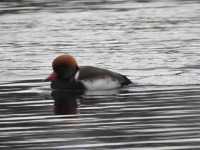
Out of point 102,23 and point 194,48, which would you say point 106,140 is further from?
point 102,23

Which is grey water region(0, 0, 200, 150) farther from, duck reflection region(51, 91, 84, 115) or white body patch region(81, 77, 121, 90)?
white body patch region(81, 77, 121, 90)

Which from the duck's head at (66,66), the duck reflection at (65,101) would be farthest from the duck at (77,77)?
the duck reflection at (65,101)

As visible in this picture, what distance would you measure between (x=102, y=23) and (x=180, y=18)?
355 cm

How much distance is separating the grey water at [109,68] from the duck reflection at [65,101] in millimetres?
19

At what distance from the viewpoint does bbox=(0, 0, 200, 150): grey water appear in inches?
375

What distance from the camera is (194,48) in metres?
20.8

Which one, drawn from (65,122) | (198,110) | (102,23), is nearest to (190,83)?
(198,110)

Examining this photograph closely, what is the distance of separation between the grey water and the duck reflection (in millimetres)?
19

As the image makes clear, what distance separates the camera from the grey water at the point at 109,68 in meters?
9.52

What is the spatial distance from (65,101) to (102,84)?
1548 mm

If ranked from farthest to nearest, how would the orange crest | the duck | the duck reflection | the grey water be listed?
the orange crest < the duck < the duck reflection < the grey water

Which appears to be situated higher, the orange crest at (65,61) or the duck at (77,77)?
the orange crest at (65,61)

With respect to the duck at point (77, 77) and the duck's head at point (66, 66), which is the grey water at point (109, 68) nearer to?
the duck at point (77, 77)

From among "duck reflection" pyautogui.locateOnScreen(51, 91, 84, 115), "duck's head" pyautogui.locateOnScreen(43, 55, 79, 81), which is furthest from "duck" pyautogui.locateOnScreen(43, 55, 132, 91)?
"duck reflection" pyautogui.locateOnScreen(51, 91, 84, 115)
